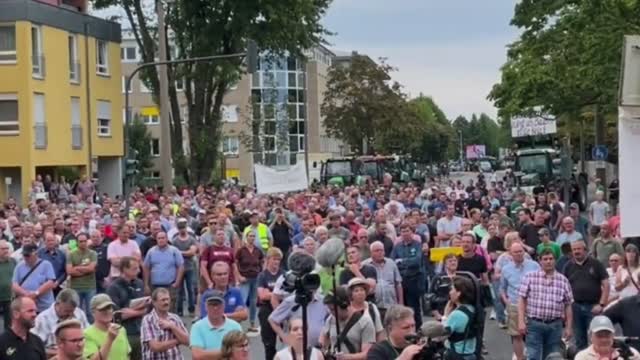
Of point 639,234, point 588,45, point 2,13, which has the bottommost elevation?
point 639,234

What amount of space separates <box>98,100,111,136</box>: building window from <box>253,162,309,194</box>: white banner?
73.2 feet

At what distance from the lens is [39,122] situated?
4578cm

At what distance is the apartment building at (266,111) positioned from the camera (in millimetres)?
52469

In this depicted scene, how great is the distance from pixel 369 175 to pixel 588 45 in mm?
22192

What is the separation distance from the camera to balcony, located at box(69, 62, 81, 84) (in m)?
48.9

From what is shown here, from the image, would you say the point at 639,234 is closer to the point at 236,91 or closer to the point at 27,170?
the point at 27,170

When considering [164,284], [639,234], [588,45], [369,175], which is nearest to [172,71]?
[369,175]

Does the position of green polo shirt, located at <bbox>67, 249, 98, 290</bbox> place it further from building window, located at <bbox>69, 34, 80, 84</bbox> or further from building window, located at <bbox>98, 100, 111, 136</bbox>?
building window, located at <bbox>98, 100, 111, 136</bbox>

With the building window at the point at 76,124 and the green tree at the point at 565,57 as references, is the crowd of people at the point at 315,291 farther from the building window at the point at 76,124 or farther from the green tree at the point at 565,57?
the building window at the point at 76,124

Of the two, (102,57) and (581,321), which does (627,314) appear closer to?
(581,321)

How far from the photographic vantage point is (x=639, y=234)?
778 centimetres

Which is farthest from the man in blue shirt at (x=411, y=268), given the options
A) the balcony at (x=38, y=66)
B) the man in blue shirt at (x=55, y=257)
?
the balcony at (x=38, y=66)

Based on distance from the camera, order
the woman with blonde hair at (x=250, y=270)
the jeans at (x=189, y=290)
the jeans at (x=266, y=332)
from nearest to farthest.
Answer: the jeans at (x=266, y=332) → the woman with blonde hair at (x=250, y=270) → the jeans at (x=189, y=290)

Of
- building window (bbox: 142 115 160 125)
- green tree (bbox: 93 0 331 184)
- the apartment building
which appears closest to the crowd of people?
green tree (bbox: 93 0 331 184)
